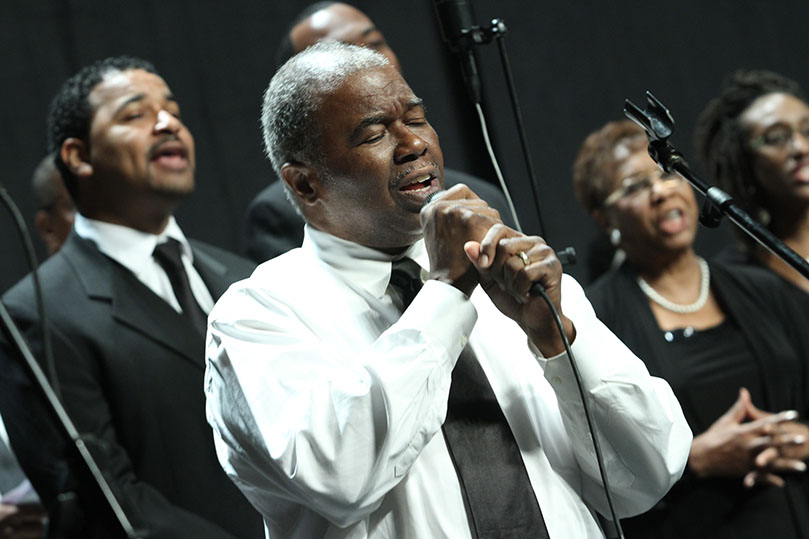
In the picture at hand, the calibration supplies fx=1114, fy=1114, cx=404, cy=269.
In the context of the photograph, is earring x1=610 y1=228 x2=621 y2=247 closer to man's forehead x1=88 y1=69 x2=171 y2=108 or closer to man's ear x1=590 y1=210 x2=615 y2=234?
man's ear x1=590 y1=210 x2=615 y2=234

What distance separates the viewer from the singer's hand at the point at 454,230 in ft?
5.15

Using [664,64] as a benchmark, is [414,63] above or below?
above

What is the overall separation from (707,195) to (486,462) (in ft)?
1.68

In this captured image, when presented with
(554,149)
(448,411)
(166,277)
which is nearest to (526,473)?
(448,411)

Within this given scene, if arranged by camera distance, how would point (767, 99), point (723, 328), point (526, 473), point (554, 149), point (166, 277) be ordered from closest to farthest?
point (526, 473) < point (166, 277) < point (723, 328) < point (767, 99) < point (554, 149)

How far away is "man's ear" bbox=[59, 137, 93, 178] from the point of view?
2.80 m

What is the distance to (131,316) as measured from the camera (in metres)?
2.49

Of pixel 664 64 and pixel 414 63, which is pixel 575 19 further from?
pixel 414 63

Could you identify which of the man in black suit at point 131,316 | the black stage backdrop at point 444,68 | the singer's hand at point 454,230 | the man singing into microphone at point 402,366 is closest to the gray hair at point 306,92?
the man singing into microphone at point 402,366

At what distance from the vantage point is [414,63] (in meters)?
4.16

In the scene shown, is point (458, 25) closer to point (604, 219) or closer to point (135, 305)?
point (135, 305)

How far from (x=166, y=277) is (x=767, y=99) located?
2.03 meters

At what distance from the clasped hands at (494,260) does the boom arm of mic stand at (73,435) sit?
1.77 ft

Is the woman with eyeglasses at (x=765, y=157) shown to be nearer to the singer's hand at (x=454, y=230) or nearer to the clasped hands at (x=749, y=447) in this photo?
the clasped hands at (x=749, y=447)
